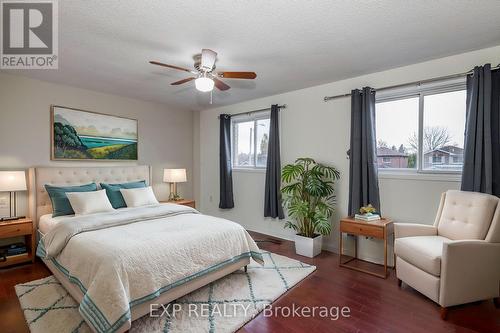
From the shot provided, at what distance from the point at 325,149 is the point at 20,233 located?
421 cm

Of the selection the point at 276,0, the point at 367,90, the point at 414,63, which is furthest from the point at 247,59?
the point at 414,63

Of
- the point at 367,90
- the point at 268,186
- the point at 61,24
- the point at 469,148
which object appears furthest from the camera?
the point at 268,186

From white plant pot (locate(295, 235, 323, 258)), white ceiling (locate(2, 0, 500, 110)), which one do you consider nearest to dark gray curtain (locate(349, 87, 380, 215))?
white ceiling (locate(2, 0, 500, 110))

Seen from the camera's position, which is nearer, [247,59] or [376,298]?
[376,298]

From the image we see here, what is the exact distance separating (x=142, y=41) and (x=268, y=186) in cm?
283

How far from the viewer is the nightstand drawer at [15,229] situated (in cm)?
302

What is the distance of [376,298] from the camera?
2494 millimetres

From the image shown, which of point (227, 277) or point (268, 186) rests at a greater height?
point (268, 186)

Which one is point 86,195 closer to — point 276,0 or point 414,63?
point 276,0

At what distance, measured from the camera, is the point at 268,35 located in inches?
93.9

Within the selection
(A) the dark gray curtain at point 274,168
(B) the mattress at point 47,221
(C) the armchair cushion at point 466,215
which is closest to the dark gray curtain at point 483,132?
(C) the armchair cushion at point 466,215

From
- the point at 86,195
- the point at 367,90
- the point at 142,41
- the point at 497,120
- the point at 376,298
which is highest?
the point at 142,41

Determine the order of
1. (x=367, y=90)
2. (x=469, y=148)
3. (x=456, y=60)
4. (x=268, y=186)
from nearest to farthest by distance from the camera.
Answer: (x=469, y=148) → (x=456, y=60) → (x=367, y=90) → (x=268, y=186)

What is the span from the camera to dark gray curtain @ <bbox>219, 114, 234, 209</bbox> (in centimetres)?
504
